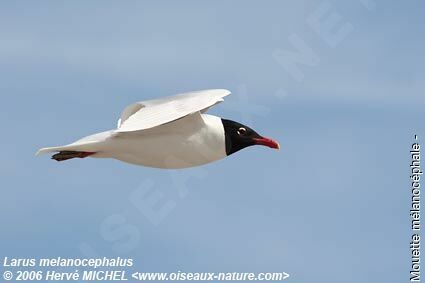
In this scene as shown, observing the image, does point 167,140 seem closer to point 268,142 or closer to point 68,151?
point 68,151

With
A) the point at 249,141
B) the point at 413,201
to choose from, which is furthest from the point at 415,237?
the point at 249,141

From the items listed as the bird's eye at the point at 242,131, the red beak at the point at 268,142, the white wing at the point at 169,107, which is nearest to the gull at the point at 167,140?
the white wing at the point at 169,107

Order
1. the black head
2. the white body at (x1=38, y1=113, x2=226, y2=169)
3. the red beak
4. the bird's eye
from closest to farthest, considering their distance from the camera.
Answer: the white body at (x1=38, y1=113, x2=226, y2=169), the black head, the bird's eye, the red beak

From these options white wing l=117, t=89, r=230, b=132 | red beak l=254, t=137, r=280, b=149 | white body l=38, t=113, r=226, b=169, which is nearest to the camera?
white wing l=117, t=89, r=230, b=132

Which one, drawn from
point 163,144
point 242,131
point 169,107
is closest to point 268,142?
point 242,131

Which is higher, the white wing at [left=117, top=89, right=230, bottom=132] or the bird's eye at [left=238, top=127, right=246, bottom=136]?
the bird's eye at [left=238, top=127, right=246, bottom=136]

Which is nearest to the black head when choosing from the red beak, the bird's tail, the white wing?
the red beak

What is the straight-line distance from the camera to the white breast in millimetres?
14656

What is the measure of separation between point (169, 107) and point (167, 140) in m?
0.68

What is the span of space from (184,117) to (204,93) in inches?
15.9

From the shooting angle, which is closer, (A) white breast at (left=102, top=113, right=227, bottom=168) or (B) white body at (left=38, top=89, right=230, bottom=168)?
(B) white body at (left=38, top=89, right=230, bottom=168)

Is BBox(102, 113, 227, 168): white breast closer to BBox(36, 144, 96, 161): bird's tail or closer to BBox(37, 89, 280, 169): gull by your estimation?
BBox(37, 89, 280, 169): gull

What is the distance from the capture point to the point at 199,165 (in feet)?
49.9

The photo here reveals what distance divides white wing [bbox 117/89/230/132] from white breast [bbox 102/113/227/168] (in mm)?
306
